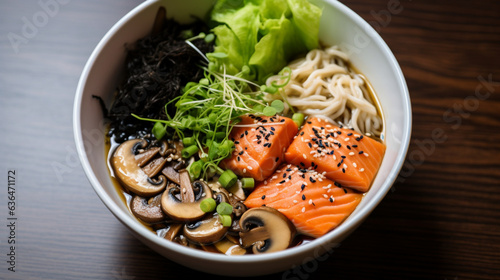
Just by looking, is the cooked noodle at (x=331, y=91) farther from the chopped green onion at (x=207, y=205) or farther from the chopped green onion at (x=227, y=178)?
the chopped green onion at (x=207, y=205)

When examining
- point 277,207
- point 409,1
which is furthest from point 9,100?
point 409,1

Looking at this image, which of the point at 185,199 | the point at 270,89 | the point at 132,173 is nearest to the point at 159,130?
the point at 132,173

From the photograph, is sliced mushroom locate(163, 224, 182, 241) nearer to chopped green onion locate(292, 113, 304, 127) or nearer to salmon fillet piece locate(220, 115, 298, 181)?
salmon fillet piece locate(220, 115, 298, 181)

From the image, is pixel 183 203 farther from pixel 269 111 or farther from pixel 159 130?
pixel 269 111

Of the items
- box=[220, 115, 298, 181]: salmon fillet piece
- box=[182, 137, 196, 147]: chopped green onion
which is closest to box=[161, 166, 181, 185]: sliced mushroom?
box=[182, 137, 196, 147]: chopped green onion

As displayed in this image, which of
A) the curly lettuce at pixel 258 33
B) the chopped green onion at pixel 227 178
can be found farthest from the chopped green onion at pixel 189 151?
the curly lettuce at pixel 258 33
